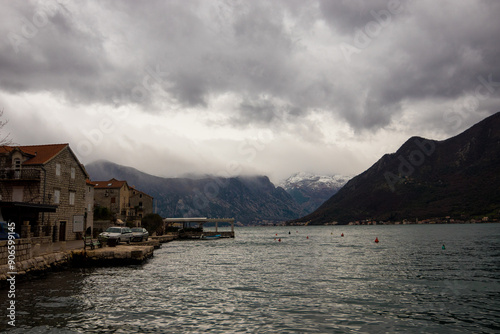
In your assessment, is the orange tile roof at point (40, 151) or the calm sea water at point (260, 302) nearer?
the calm sea water at point (260, 302)

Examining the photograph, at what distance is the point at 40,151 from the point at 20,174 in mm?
6039

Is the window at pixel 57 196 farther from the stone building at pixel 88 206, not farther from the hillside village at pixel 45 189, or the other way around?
the stone building at pixel 88 206

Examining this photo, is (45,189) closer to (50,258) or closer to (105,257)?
(105,257)

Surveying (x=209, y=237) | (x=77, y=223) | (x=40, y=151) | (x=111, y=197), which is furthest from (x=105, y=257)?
(x=209, y=237)

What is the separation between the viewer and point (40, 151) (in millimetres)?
54094

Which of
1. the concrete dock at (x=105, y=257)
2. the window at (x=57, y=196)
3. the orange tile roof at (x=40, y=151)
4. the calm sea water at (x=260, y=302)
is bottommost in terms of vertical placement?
the calm sea water at (x=260, y=302)

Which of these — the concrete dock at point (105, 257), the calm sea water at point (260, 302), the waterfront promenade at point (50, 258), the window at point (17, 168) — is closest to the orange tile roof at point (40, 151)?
the window at point (17, 168)

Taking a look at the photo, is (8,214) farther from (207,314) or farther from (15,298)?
(207,314)

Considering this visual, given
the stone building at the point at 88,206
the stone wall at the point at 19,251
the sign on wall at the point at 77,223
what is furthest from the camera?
the stone building at the point at 88,206

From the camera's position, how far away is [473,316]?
19156 mm

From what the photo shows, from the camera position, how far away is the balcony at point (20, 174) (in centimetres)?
4878

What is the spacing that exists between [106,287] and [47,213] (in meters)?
28.2

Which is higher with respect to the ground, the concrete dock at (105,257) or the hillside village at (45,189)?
the hillside village at (45,189)

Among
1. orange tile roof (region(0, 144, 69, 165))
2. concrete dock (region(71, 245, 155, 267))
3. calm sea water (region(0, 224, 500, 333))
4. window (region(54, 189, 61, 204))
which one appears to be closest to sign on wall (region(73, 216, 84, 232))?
window (region(54, 189, 61, 204))
